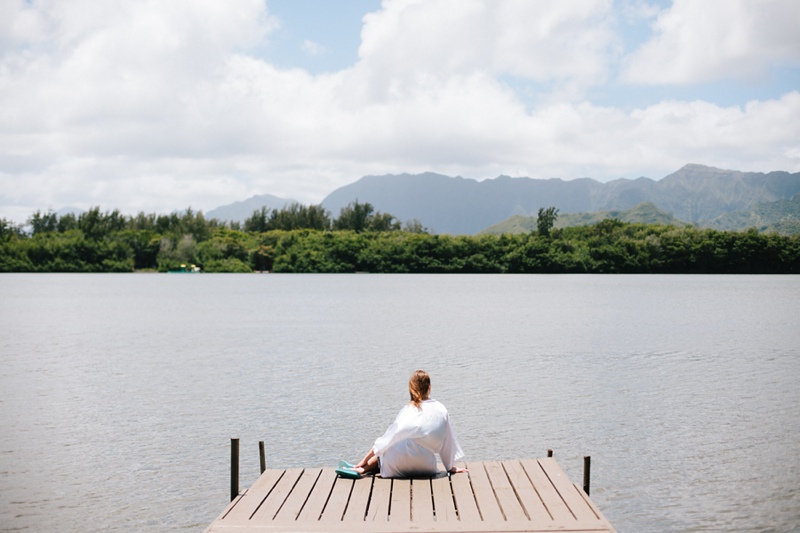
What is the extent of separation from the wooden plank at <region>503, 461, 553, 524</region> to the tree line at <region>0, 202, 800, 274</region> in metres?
114

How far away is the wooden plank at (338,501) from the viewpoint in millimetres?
7508

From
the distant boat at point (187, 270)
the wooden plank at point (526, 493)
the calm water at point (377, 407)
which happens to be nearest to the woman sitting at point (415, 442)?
the wooden plank at point (526, 493)

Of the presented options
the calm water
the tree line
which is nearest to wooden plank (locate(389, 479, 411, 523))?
the calm water

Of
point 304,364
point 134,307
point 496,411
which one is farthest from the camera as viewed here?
point 134,307

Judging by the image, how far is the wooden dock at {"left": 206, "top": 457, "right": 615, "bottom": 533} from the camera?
7.28 meters

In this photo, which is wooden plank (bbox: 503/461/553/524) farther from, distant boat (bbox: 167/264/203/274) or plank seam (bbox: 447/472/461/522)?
distant boat (bbox: 167/264/203/274)

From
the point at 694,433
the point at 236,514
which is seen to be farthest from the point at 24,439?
the point at 694,433

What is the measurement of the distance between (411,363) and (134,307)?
34836 mm

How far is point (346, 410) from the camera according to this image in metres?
17.8

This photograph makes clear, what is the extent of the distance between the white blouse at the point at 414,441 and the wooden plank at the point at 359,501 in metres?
0.29

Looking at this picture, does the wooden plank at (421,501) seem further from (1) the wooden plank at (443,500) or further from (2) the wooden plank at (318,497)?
(2) the wooden plank at (318,497)

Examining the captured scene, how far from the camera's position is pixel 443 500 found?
26.5 feet

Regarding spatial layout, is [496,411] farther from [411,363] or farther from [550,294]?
[550,294]

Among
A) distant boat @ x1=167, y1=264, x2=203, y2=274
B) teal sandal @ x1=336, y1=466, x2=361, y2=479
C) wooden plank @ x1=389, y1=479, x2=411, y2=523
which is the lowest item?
wooden plank @ x1=389, y1=479, x2=411, y2=523
